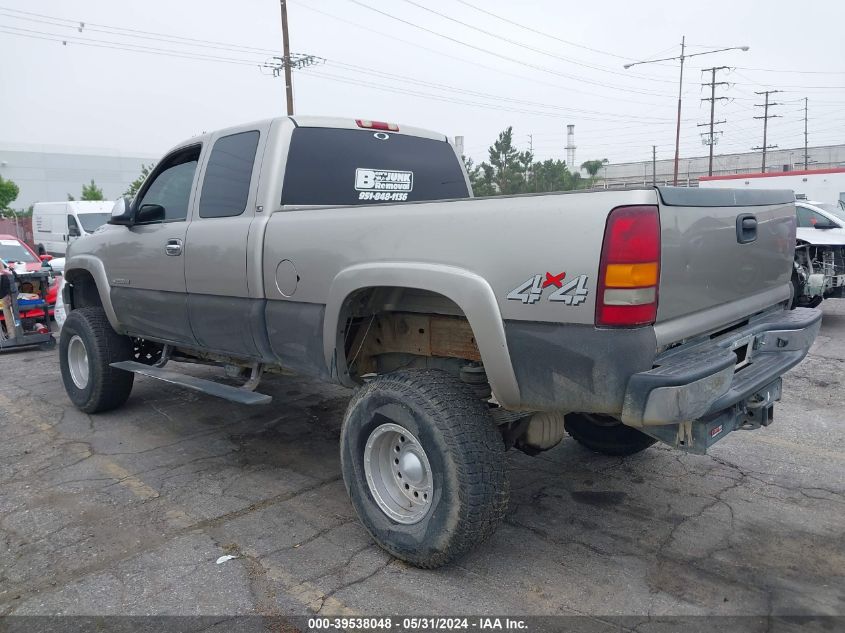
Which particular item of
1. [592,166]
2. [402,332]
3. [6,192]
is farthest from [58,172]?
[402,332]

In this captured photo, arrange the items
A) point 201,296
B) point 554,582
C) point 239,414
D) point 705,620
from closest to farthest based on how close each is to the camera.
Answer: point 705,620 → point 554,582 → point 201,296 → point 239,414

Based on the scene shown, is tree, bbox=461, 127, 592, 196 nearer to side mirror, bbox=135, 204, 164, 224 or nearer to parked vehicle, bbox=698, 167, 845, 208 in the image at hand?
parked vehicle, bbox=698, 167, 845, 208

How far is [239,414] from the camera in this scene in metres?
5.75

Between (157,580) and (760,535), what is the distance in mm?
2988

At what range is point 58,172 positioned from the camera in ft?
213

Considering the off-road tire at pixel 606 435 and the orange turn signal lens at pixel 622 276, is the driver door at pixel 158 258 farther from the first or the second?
the orange turn signal lens at pixel 622 276

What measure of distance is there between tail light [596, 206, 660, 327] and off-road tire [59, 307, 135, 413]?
4.42 m

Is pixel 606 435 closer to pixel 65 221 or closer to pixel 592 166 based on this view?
pixel 65 221

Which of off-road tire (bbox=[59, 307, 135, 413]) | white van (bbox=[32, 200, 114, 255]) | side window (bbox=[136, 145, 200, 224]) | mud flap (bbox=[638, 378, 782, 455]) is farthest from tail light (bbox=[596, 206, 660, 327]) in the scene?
white van (bbox=[32, 200, 114, 255])

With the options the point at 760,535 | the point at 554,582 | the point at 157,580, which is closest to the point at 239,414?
the point at 157,580

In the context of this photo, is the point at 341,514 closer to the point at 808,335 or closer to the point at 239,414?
the point at 239,414

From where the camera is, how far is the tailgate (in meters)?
2.59

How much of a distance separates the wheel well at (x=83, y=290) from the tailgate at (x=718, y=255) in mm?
4977

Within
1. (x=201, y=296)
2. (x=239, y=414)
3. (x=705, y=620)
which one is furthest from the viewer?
(x=239, y=414)
